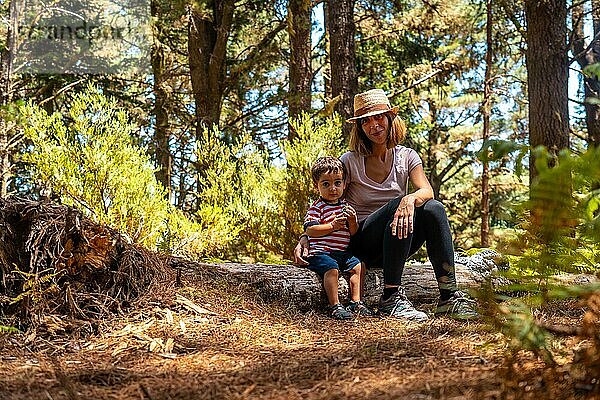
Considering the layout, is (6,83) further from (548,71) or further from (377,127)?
(548,71)

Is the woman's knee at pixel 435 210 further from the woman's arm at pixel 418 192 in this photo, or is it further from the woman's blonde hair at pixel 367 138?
the woman's blonde hair at pixel 367 138

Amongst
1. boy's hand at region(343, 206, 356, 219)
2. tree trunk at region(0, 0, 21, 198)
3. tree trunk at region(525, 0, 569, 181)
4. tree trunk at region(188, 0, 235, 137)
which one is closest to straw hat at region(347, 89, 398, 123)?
boy's hand at region(343, 206, 356, 219)

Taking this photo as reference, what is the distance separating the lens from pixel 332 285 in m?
3.77

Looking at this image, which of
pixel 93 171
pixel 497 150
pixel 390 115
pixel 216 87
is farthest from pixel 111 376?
pixel 216 87

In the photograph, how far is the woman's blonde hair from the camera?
4.15m

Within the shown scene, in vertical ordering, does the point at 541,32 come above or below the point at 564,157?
above

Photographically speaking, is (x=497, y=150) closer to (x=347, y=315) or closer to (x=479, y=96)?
(x=347, y=315)

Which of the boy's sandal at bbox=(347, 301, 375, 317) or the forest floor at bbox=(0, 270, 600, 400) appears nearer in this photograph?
the forest floor at bbox=(0, 270, 600, 400)

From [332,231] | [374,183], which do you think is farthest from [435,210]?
[332,231]

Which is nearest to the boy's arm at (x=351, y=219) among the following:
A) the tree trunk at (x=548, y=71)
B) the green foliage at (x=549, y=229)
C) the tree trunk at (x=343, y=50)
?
the green foliage at (x=549, y=229)

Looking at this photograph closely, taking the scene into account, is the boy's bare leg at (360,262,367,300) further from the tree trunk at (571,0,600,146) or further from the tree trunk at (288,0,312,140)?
the tree trunk at (571,0,600,146)

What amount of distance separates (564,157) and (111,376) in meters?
1.80

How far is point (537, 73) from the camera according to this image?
6.97 m

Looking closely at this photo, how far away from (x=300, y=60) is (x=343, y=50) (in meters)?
2.22
